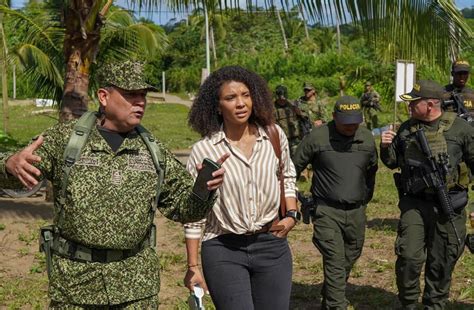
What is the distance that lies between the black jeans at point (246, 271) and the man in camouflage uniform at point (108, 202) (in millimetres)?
434

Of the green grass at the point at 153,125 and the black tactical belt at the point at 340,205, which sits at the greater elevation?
the black tactical belt at the point at 340,205

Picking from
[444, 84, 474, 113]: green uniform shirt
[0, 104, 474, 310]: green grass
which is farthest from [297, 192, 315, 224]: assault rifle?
[444, 84, 474, 113]: green uniform shirt

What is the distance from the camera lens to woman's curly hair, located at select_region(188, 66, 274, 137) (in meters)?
4.04

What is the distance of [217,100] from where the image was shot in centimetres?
408

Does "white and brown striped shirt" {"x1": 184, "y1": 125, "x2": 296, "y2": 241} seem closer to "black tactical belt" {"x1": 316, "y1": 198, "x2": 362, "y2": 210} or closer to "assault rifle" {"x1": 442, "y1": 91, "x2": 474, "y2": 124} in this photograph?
"black tactical belt" {"x1": 316, "y1": 198, "x2": 362, "y2": 210}

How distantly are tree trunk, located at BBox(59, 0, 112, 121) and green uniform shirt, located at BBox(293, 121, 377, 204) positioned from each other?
317 centimetres

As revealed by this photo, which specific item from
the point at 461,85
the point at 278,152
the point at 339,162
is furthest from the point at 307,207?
the point at 461,85

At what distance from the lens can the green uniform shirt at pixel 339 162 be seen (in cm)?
577

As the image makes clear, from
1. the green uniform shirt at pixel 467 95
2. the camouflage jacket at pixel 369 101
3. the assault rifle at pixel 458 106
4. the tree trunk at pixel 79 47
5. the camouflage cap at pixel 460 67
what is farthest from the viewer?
the camouflage jacket at pixel 369 101

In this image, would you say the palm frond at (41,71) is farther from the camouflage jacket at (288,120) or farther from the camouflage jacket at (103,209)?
the camouflage jacket at (103,209)

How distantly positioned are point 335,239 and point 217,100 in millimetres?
2065

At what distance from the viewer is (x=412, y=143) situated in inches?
224

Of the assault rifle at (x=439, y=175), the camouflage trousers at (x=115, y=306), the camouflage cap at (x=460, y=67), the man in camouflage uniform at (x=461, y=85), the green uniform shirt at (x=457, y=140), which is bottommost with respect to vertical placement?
the camouflage trousers at (x=115, y=306)

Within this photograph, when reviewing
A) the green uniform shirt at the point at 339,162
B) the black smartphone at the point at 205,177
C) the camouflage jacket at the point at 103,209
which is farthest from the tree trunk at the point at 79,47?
the black smartphone at the point at 205,177
